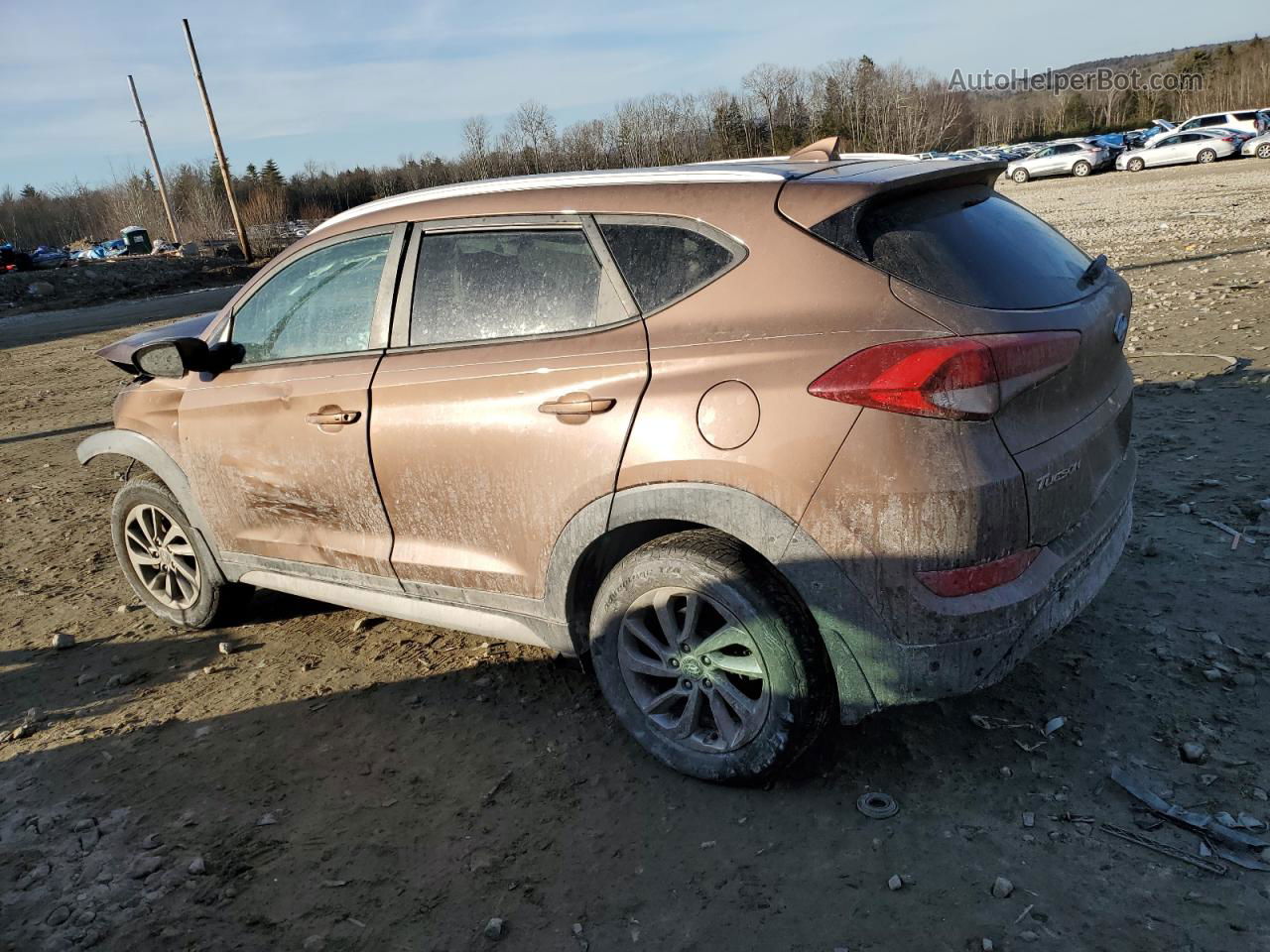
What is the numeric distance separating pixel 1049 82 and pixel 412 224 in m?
108

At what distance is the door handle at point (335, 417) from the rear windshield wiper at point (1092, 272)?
2.60 metres

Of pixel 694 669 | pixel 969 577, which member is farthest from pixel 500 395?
pixel 969 577

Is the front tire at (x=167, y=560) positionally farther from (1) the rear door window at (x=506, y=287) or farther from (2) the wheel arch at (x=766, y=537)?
(2) the wheel arch at (x=766, y=537)

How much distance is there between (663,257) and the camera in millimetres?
3008

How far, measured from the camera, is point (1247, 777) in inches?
112

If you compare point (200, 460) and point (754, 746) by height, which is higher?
point (200, 460)

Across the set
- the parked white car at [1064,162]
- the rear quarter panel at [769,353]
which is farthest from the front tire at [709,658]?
the parked white car at [1064,162]

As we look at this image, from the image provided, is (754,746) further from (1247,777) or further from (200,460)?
(200,460)

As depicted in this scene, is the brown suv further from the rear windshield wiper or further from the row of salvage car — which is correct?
the row of salvage car

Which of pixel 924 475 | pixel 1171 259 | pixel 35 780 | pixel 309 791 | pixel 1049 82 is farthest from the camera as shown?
pixel 1049 82

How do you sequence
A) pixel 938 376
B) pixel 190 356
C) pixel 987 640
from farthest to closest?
pixel 190 356
pixel 987 640
pixel 938 376

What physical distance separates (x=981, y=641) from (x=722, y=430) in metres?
0.94

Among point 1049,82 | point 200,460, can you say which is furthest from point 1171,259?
point 1049,82

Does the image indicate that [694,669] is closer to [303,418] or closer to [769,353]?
[769,353]
